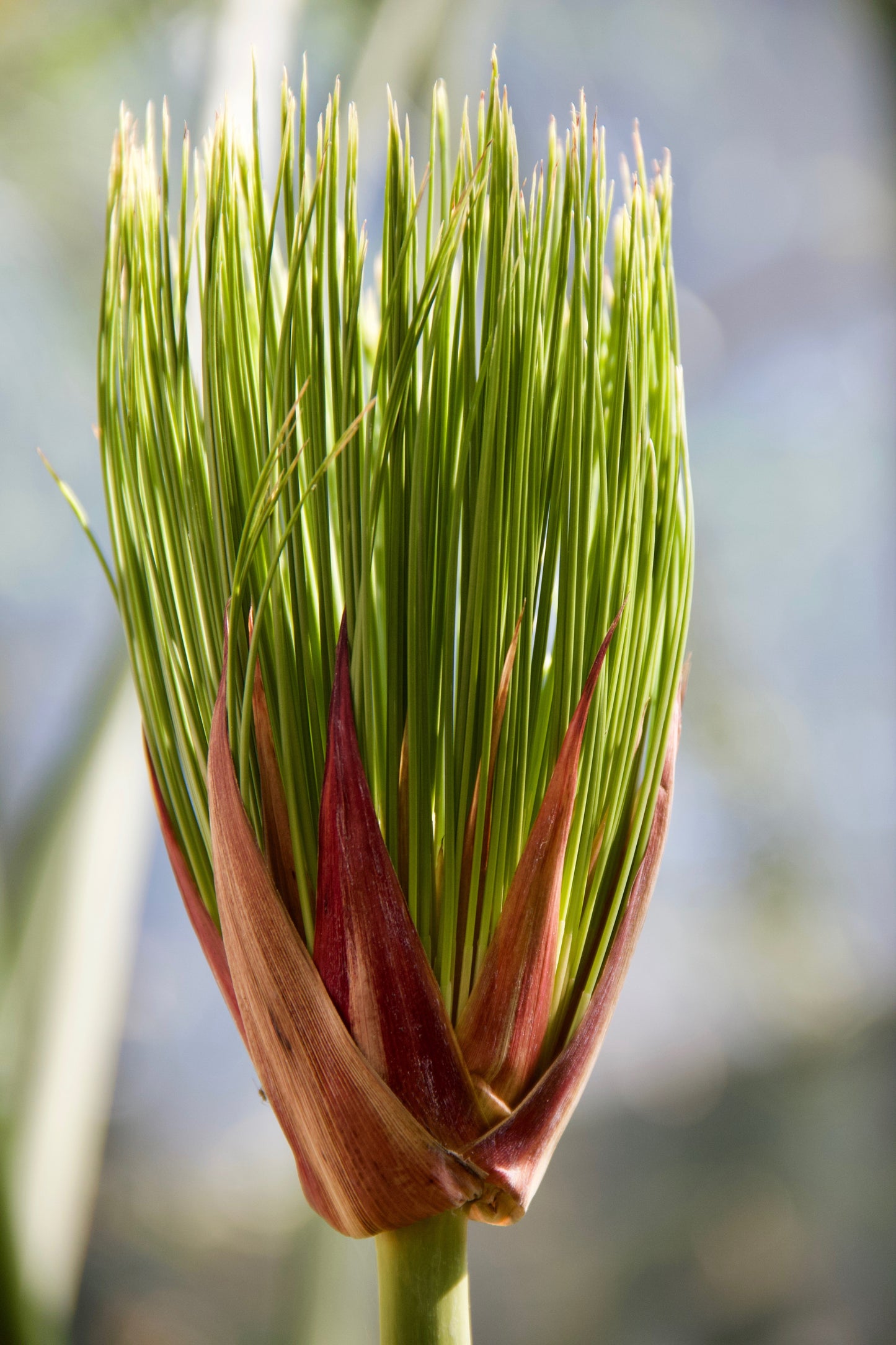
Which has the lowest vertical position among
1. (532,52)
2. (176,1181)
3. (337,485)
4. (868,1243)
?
(868,1243)

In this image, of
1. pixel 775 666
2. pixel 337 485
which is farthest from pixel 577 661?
pixel 775 666

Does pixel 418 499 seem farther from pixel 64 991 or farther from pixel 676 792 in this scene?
pixel 676 792

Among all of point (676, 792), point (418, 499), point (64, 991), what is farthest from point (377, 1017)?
point (676, 792)

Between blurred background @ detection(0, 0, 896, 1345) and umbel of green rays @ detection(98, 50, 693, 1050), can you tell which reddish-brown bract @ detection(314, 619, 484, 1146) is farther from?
blurred background @ detection(0, 0, 896, 1345)

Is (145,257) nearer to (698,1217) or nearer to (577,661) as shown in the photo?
(577,661)

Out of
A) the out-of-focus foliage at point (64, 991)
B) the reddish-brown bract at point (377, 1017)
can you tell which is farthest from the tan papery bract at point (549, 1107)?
the out-of-focus foliage at point (64, 991)

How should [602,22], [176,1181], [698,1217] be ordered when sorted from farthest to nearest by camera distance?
[602,22]
[698,1217]
[176,1181]

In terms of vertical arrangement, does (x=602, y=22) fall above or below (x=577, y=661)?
above
